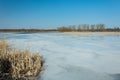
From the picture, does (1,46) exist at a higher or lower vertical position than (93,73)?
higher

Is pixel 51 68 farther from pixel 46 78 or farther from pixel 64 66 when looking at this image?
pixel 46 78

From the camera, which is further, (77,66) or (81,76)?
(77,66)

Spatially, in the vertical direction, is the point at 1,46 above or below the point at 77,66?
above

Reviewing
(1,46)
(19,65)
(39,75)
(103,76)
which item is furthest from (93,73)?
(1,46)

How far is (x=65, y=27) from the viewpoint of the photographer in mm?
64250

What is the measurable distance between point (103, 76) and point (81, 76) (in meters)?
0.62

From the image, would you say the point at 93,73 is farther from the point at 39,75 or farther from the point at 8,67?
the point at 8,67

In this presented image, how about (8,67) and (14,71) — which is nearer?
(14,71)

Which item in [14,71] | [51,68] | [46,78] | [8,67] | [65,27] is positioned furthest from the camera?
[65,27]

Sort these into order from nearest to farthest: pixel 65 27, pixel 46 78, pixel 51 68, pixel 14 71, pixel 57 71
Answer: pixel 14 71 → pixel 46 78 → pixel 57 71 → pixel 51 68 → pixel 65 27

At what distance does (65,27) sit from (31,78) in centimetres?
5924

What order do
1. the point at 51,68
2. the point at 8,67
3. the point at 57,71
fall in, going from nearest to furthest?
1. the point at 8,67
2. the point at 57,71
3. the point at 51,68

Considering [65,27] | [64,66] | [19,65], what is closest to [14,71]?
[19,65]

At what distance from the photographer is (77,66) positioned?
A: 7.15 m
